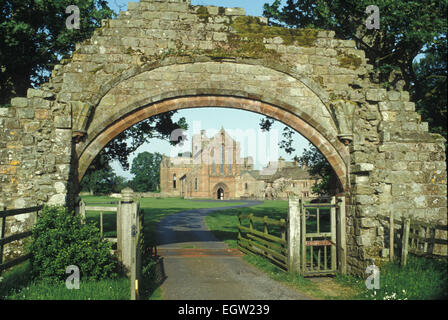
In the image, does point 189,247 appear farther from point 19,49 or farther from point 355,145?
point 19,49

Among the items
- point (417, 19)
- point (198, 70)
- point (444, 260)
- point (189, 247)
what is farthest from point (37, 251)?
point (417, 19)

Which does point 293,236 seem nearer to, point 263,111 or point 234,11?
point 263,111

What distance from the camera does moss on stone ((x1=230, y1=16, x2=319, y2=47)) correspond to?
29.5 ft

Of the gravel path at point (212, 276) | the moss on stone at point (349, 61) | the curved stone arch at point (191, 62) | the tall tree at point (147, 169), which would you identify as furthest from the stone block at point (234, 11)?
the tall tree at point (147, 169)

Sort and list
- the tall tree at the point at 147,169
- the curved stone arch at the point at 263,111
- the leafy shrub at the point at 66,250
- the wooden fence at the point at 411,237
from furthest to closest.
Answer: the tall tree at the point at 147,169 → the curved stone arch at the point at 263,111 → the wooden fence at the point at 411,237 → the leafy shrub at the point at 66,250

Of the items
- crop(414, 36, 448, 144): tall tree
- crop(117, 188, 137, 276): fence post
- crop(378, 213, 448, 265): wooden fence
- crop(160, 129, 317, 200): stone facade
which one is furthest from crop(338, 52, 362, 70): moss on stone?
crop(160, 129, 317, 200): stone facade

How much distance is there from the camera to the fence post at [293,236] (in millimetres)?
8273

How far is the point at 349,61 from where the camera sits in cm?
911

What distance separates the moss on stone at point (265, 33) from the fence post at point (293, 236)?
12.7 feet

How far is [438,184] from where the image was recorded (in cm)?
902

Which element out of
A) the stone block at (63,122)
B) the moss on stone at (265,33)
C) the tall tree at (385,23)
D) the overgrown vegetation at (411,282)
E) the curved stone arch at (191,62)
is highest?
the tall tree at (385,23)

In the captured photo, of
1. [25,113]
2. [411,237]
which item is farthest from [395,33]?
[25,113]

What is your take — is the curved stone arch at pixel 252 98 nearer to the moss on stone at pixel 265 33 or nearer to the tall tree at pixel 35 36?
the moss on stone at pixel 265 33

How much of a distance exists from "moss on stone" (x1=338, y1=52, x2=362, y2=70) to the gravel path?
5469 millimetres
